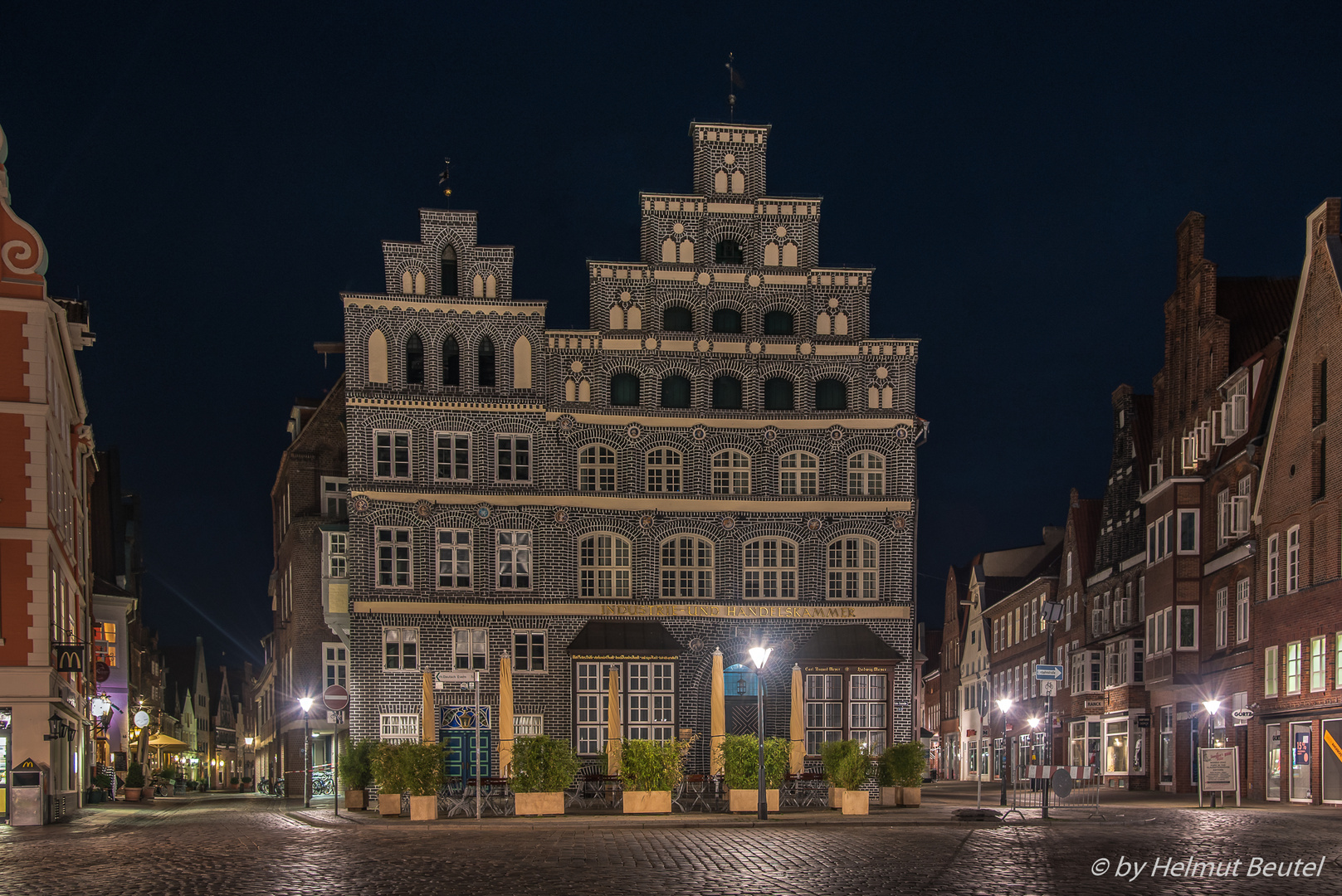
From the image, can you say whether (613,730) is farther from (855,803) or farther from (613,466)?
(855,803)

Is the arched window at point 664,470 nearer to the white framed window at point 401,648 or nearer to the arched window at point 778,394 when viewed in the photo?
the arched window at point 778,394

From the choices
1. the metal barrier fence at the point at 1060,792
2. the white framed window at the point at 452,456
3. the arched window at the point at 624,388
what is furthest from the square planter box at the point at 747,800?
the arched window at the point at 624,388

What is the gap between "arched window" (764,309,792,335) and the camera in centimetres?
4553

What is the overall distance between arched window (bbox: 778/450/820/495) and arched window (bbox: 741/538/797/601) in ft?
5.58

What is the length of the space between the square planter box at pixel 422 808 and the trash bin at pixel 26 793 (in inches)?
364

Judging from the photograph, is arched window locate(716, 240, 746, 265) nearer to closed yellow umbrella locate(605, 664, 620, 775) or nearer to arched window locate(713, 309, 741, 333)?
arched window locate(713, 309, 741, 333)

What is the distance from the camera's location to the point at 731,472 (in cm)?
4481

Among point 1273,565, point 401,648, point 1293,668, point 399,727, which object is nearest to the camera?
point 1293,668

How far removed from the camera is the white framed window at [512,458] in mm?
43938

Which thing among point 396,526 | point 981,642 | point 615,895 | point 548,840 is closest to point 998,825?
point 548,840

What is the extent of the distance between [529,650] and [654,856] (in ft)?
73.9

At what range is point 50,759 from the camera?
3444cm

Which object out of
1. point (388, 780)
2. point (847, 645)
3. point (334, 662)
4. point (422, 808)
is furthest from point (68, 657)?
point (847, 645)

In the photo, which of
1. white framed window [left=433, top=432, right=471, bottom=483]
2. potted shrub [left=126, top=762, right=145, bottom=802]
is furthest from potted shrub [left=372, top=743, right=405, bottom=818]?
potted shrub [left=126, top=762, right=145, bottom=802]
